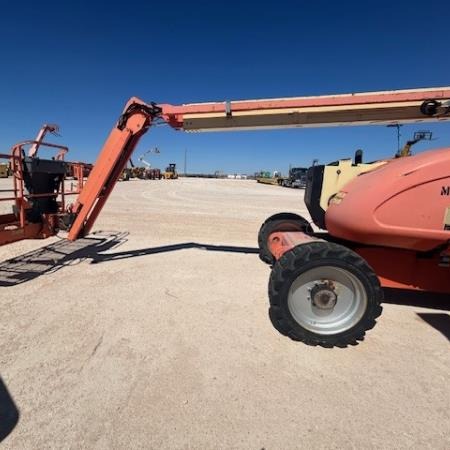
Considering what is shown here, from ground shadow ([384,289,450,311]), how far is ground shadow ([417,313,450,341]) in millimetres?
251

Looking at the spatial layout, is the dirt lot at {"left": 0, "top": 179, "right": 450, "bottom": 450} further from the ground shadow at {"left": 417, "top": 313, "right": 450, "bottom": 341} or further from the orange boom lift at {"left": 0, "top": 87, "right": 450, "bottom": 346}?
the orange boom lift at {"left": 0, "top": 87, "right": 450, "bottom": 346}

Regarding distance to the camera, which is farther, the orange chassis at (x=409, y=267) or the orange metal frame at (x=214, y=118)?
the orange metal frame at (x=214, y=118)

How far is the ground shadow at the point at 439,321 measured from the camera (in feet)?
12.1

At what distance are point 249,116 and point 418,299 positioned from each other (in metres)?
3.56

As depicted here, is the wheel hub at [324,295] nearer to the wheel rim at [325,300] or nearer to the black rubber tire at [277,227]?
the wheel rim at [325,300]

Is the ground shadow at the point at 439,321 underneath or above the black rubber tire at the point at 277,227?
underneath

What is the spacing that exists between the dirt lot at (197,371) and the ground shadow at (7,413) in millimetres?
24

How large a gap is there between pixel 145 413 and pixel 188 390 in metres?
0.37

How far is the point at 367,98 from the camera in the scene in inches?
170

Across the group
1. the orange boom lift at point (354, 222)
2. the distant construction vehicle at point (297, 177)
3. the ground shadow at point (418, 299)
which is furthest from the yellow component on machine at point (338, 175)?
the distant construction vehicle at point (297, 177)

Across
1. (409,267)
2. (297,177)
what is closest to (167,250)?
(409,267)

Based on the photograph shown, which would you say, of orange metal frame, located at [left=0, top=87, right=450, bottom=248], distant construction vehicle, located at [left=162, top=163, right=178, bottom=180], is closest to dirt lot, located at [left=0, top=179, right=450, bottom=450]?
orange metal frame, located at [left=0, top=87, right=450, bottom=248]

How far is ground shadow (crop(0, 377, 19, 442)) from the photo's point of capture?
2098 millimetres

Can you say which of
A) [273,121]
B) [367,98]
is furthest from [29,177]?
[367,98]
